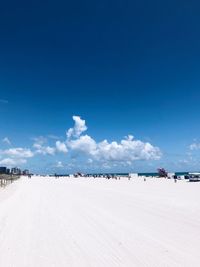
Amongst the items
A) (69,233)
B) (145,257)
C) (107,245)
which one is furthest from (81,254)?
(69,233)

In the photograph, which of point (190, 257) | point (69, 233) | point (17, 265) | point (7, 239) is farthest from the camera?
point (69, 233)

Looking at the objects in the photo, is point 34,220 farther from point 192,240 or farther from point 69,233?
point 192,240

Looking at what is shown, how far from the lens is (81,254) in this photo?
26.5ft

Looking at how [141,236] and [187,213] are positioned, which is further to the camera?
[187,213]

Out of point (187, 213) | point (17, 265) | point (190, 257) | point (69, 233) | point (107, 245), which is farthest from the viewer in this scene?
point (187, 213)

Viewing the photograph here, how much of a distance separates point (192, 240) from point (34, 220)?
716 centimetres

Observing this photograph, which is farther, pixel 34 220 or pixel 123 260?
pixel 34 220

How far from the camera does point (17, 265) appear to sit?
709 cm

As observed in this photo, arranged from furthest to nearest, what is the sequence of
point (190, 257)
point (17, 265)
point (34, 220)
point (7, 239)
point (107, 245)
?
point (34, 220) < point (7, 239) < point (107, 245) < point (190, 257) < point (17, 265)

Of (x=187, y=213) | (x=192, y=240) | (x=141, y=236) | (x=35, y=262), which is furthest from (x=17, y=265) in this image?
(x=187, y=213)

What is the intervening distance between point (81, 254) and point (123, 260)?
1238 millimetres

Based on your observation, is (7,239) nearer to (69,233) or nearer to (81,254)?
(69,233)

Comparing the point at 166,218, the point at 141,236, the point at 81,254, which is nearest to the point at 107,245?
the point at 81,254

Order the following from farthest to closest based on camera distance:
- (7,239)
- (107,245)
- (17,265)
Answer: (7,239)
(107,245)
(17,265)
